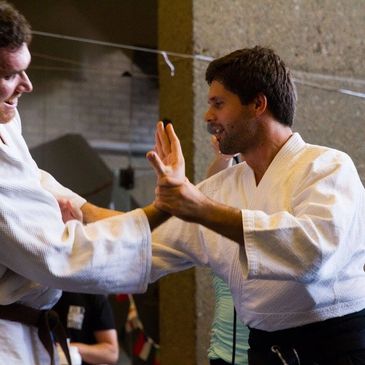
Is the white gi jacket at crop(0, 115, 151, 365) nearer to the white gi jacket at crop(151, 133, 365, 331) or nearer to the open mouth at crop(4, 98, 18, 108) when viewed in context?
the open mouth at crop(4, 98, 18, 108)

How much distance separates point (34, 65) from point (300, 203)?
18.6ft

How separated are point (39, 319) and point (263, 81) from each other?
33.8 inches

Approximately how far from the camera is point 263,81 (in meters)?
2.16

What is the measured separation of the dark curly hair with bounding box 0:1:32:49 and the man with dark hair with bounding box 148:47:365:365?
38 cm

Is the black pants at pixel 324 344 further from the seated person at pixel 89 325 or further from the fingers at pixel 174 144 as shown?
the seated person at pixel 89 325

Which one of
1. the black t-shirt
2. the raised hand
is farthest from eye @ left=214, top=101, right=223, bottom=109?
the black t-shirt

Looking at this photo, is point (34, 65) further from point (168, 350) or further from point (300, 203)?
point (300, 203)

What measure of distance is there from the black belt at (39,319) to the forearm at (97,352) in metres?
1.79

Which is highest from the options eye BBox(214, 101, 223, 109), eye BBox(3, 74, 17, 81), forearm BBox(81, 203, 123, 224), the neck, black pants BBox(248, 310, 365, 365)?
eye BBox(3, 74, 17, 81)

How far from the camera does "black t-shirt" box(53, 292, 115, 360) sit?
365 cm

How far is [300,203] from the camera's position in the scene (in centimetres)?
188

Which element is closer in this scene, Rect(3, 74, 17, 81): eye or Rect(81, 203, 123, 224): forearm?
Rect(3, 74, 17, 81): eye

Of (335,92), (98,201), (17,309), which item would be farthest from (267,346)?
(98,201)

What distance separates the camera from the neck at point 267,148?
2145mm
